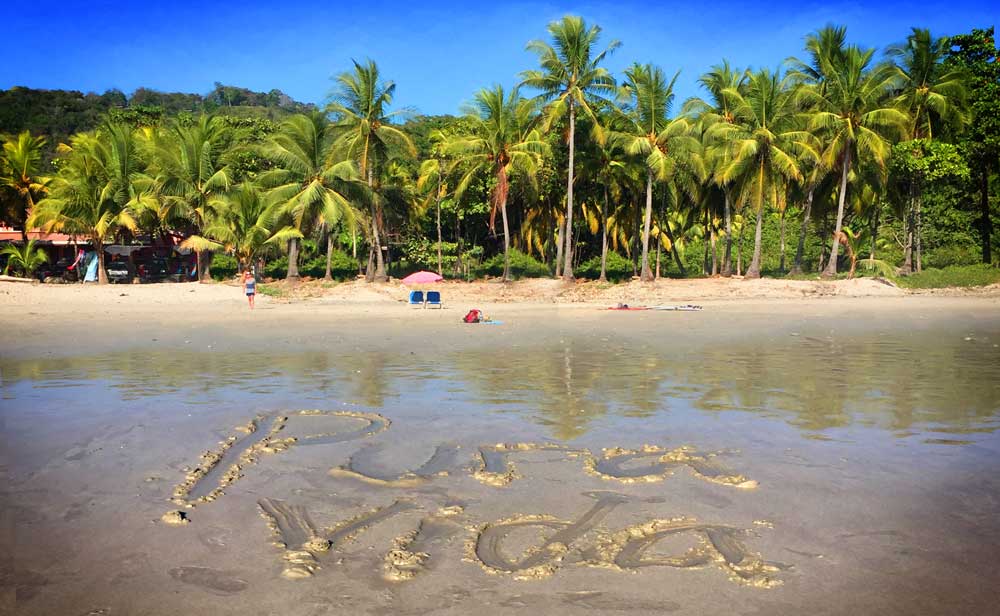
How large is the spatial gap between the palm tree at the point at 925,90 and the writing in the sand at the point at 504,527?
33372mm

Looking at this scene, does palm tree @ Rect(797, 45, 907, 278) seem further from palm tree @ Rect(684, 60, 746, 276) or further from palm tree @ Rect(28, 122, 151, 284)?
palm tree @ Rect(28, 122, 151, 284)

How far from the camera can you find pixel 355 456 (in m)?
6.50

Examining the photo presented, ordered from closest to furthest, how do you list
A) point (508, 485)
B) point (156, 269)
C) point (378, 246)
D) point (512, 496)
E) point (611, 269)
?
point (512, 496) → point (508, 485) → point (378, 246) → point (156, 269) → point (611, 269)

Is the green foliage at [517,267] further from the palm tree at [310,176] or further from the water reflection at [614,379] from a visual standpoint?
the water reflection at [614,379]

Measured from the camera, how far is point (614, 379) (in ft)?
34.9

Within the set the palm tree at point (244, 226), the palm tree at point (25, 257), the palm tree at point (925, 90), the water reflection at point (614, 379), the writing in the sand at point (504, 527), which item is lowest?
the writing in the sand at point (504, 527)

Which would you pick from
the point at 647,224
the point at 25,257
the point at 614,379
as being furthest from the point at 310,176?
the point at 614,379

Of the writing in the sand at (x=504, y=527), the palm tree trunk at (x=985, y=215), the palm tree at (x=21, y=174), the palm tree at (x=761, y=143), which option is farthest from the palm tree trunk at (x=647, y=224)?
the palm tree at (x=21, y=174)

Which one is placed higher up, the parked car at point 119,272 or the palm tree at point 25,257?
the palm tree at point 25,257

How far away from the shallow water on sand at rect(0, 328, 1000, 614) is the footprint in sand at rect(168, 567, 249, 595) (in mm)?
12

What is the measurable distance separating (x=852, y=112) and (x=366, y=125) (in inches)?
827

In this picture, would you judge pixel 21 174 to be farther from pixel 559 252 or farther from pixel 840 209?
pixel 840 209

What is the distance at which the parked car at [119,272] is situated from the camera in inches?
1492

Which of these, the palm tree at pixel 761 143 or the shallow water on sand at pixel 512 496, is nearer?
the shallow water on sand at pixel 512 496
